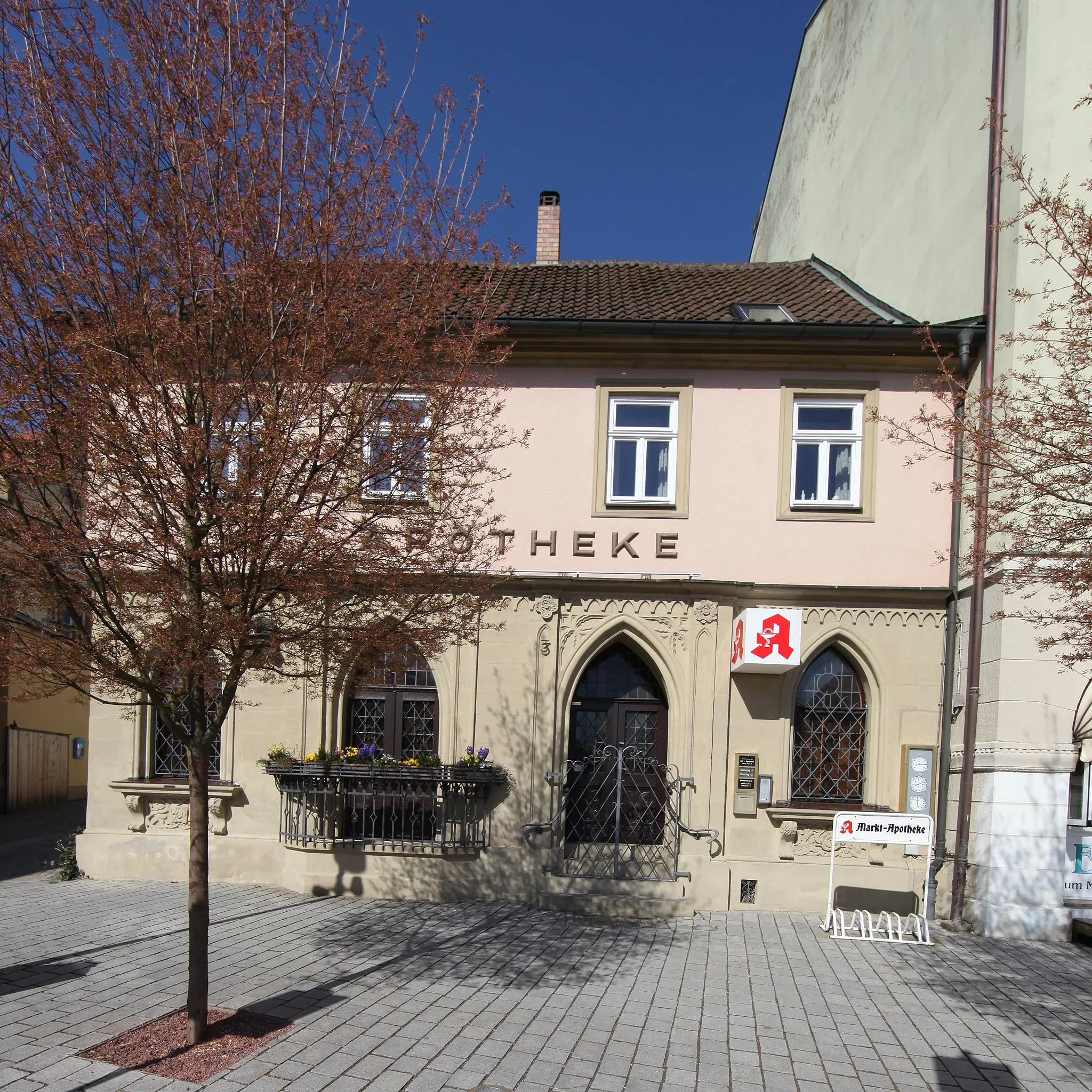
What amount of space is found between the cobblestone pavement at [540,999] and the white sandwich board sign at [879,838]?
29 cm

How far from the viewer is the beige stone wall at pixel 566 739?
33.5ft

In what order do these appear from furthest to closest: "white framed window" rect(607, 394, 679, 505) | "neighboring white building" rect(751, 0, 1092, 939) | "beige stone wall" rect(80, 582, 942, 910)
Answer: "white framed window" rect(607, 394, 679, 505) → "beige stone wall" rect(80, 582, 942, 910) → "neighboring white building" rect(751, 0, 1092, 939)

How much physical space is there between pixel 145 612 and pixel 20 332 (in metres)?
1.77

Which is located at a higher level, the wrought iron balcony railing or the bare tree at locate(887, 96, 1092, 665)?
the bare tree at locate(887, 96, 1092, 665)

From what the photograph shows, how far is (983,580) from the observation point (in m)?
9.19

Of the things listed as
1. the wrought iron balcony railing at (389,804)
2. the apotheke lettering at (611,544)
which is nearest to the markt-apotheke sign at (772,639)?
the apotheke lettering at (611,544)

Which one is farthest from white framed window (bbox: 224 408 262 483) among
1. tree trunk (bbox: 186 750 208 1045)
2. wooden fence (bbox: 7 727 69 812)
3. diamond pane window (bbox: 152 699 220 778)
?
wooden fence (bbox: 7 727 69 812)

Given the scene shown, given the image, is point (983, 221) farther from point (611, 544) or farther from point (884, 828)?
point (884, 828)

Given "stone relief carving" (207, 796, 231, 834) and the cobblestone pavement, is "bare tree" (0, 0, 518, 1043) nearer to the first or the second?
the cobblestone pavement

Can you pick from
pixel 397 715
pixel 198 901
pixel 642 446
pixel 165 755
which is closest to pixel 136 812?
pixel 165 755

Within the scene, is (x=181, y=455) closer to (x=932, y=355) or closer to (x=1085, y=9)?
(x=932, y=355)

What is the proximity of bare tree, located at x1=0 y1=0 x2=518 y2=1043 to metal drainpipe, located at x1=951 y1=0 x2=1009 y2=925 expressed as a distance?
653 centimetres

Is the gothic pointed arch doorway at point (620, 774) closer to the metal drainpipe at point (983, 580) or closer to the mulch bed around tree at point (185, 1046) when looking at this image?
the metal drainpipe at point (983, 580)

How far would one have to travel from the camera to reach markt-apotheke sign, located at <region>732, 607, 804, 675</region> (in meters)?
9.94
